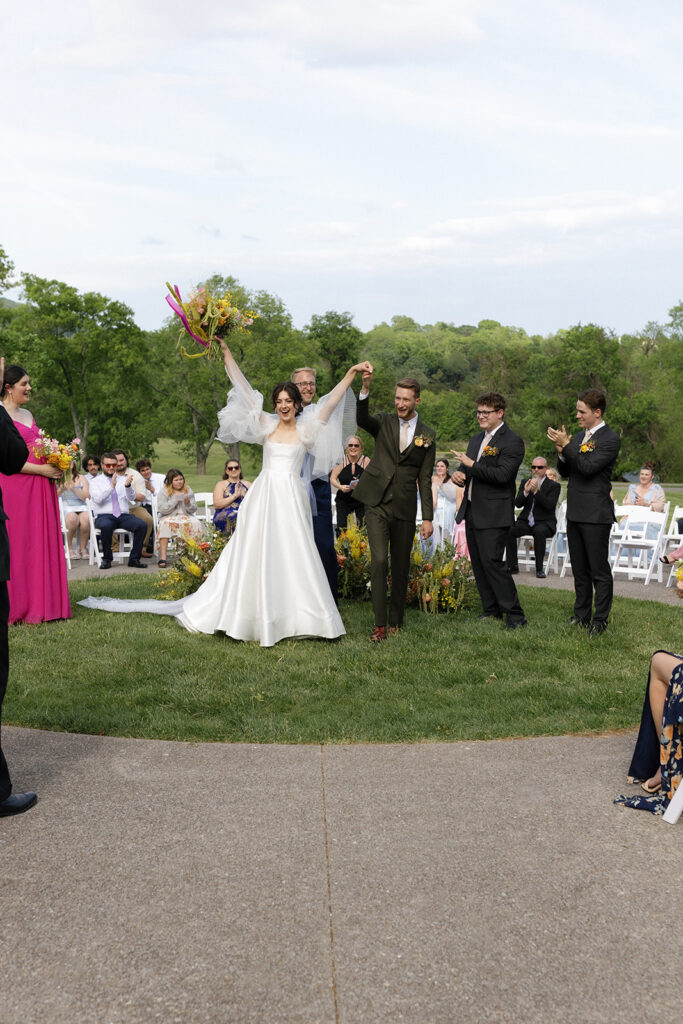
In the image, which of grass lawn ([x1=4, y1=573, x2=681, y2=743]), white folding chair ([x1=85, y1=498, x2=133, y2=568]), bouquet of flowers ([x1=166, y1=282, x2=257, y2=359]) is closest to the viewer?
grass lawn ([x1=4, y1=573, x2=681, y2=743])

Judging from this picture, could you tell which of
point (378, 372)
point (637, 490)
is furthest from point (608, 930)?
point (378, 372)

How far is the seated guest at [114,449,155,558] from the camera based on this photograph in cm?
1505

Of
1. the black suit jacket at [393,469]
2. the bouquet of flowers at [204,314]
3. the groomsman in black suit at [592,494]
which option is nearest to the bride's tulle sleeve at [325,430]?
the black suit jacket at [393,469]

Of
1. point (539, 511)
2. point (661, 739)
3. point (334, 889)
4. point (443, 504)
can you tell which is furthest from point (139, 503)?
point (334, 889)

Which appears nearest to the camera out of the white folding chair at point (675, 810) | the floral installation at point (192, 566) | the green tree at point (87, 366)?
the white folding chair at point (675, 810)

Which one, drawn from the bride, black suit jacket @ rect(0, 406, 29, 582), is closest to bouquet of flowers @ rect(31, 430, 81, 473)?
the bride

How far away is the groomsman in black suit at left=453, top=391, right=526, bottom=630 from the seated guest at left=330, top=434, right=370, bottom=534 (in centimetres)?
315

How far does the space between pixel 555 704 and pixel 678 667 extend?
6.69 ft

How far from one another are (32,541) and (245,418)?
8.09ft

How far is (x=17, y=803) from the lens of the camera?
4.30 m

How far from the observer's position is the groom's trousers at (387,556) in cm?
812

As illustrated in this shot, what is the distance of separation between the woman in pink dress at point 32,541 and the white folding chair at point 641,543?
27.1 ft

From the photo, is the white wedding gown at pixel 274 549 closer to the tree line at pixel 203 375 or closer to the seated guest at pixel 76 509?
the seated guest at pixel 76 509

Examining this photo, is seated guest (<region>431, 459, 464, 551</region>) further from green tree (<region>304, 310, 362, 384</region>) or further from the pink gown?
green tree (<region>304, 310, 362, 384</region>)
